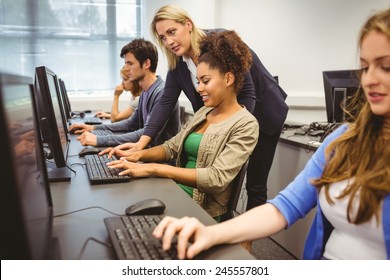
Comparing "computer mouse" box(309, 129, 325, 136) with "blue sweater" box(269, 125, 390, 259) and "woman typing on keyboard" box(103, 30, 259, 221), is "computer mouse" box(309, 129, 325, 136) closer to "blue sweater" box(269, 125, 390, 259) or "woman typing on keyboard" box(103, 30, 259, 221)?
"woman typing on keyboard" box(103, 30, 259, 221)

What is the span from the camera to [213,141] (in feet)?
4.85

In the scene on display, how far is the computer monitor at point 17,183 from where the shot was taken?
0.49 metres

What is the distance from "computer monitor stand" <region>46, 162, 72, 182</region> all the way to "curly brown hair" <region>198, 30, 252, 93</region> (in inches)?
26.9

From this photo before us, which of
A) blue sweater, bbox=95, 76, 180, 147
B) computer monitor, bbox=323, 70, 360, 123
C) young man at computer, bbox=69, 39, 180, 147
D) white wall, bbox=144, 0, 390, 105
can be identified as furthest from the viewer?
white wall, bbox=144, 0, 390, 105

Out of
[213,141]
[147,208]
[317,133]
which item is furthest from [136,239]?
[317,133]

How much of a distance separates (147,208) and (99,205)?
0.59 ft

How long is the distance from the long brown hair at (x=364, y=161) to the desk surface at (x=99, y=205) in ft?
0.87

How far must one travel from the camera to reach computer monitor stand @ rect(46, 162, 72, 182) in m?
1.33

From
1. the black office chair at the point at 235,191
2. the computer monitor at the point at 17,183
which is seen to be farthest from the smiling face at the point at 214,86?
the computer monitor at the point at 17,183

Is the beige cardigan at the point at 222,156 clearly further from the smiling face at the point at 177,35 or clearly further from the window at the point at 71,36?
the window at the point at 71,36

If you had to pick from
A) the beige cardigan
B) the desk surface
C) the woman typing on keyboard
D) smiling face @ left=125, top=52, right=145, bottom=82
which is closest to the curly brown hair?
the woman typing on keyboard

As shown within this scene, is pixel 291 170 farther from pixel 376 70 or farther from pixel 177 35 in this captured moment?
pixel 376 70

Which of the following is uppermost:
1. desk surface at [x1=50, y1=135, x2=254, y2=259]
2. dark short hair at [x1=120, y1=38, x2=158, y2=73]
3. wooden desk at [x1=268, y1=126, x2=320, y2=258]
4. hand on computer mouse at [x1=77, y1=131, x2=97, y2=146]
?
dark short hair at [x1=120, y1=38, x2=158, y2=73]

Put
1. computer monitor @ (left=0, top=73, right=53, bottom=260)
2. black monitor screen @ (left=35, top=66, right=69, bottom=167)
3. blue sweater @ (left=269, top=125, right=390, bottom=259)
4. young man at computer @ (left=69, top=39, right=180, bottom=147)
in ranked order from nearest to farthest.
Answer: computer monitor @ (left=0, top=73, right=53, bottom=260) < blue sweater @ (left=269, top=125, right=390, bottom=259) < black monitor screen @ (left=35, top=66, right=69, bottom=167) < young man at computer @ (left=69, top=39, right=180, bottom=147)
